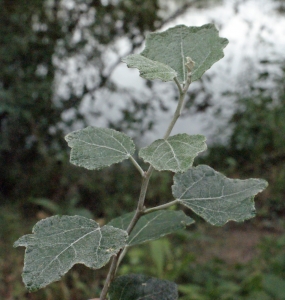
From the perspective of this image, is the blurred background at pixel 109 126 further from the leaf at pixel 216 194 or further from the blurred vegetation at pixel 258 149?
the leaf at pixel 216 194

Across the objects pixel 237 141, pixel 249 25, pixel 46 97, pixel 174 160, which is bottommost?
pixel 237 141

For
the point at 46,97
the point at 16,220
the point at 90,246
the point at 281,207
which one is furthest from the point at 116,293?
the point at 281,207

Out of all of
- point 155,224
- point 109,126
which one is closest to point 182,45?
point 155,224

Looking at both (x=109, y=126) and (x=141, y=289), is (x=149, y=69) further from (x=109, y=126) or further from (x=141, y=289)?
(x=109, y=126)

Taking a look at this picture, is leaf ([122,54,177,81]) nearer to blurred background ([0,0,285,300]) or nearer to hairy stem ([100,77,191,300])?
hairy stem ([100,77,191,300])

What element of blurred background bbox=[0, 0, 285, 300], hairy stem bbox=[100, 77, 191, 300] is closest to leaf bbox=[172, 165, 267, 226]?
hairy stem bbox=[100, 77, 191, 300]

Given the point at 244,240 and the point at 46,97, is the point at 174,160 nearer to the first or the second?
the point at 46,97
